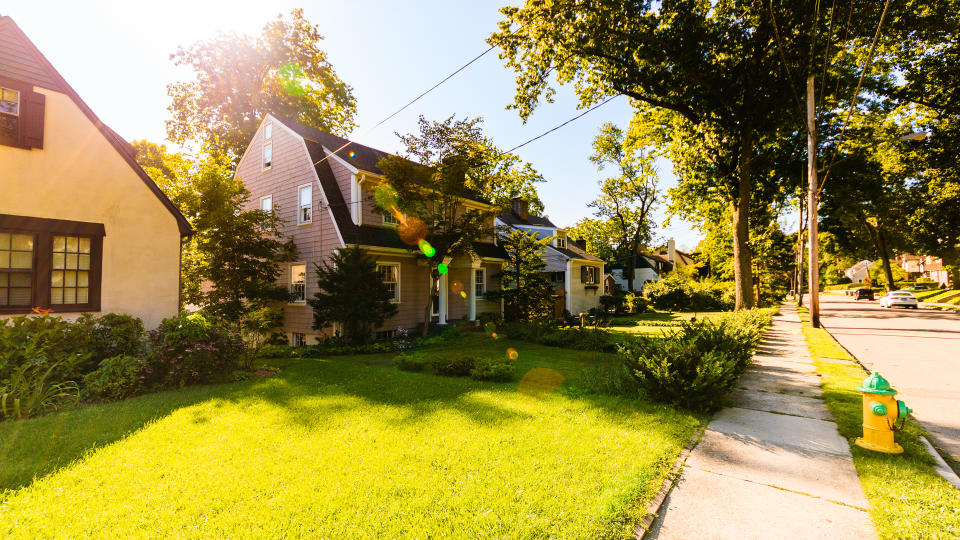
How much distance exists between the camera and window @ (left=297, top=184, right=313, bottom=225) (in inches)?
600

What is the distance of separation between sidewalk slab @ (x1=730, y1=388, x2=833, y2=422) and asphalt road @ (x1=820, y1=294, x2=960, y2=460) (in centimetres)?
106

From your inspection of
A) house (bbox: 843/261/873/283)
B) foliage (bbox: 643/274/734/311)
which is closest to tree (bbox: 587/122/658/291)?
foliage (bbox: 643/274/734/311)

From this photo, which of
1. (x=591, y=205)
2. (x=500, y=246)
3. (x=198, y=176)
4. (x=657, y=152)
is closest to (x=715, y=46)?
(x=657, y=152)

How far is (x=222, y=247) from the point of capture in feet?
42.9

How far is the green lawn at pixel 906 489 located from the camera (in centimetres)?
280

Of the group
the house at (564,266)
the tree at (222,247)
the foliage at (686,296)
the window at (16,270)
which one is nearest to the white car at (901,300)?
the foliage at (686,296)

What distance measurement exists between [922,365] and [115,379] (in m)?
16.9

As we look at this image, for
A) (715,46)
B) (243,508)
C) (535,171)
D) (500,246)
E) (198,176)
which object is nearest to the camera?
(243,508)

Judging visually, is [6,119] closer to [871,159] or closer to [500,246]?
[500,246]

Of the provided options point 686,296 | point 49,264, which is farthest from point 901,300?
point 49,264

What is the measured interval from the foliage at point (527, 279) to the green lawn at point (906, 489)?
42.8 ft

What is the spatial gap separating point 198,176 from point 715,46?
67.3 feet

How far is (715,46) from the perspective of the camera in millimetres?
15828

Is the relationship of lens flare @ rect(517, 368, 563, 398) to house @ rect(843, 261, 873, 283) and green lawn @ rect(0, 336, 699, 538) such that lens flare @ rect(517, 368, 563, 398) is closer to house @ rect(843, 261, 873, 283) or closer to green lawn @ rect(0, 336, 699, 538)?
green lawn @ rect(0, 336, 699, 538)
